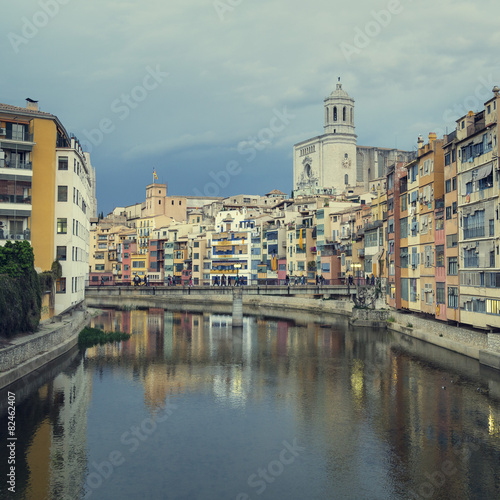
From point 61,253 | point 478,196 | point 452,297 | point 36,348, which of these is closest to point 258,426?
point 36,348

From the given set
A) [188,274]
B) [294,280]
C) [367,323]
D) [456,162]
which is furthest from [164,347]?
[188,274]

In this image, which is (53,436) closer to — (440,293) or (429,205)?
(440,293)

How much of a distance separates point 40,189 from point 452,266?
114 ft

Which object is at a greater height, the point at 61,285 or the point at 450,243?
the point at 450,243

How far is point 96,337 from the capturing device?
58.9 meters

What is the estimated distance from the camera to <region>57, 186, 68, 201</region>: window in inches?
2087

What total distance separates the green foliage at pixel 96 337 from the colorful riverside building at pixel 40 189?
14.5 ft

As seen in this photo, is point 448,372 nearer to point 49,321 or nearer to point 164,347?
point 164,347

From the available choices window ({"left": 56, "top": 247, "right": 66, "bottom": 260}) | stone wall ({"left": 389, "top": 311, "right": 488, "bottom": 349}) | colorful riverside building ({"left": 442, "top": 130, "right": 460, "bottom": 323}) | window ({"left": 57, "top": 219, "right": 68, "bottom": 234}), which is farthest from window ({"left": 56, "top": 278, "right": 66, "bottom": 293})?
colorful riverside building ({"left": 442, "top": 130, "right": 460, "bottom": 323})

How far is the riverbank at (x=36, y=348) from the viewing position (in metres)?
Answer: 35.3

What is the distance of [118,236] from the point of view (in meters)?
150

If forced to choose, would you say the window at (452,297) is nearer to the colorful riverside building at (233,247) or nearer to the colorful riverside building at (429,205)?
the colorful riverside building at (429,205)

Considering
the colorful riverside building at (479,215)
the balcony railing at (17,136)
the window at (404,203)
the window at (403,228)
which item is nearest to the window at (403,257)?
the window at (403,228)

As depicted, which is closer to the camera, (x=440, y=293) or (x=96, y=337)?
(x=440, y=293)
